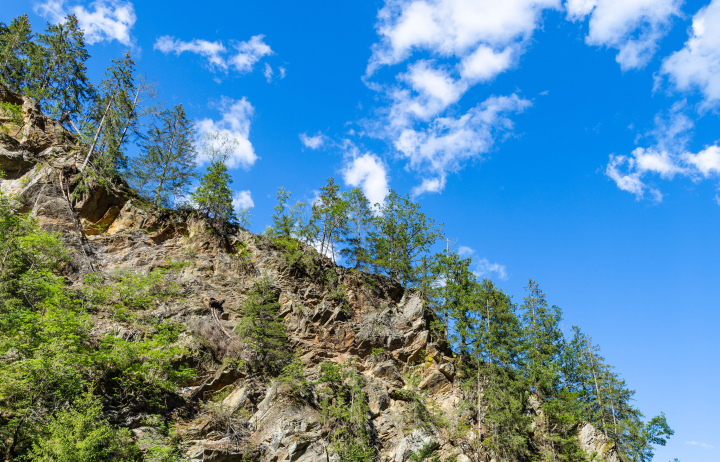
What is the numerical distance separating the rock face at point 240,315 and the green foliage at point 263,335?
0.89 m

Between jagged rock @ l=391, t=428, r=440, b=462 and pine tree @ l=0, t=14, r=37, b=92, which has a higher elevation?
pine tree @ l=0, t=14, r=37, b=92

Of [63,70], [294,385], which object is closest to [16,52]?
[63,70]

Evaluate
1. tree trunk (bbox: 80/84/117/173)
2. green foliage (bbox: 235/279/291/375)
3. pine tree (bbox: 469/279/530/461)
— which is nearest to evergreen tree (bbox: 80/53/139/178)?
tree trunk (bbox: 80/84/117/173)

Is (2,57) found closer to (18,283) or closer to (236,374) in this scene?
(18,283)

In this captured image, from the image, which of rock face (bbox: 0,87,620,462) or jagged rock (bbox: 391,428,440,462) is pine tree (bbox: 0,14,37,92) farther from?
jagged rock (bbox: 391,428,440,462)

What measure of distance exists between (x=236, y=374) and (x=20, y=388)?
9.60 metres

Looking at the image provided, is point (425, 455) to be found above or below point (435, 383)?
below

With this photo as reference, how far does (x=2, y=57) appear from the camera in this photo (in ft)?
104

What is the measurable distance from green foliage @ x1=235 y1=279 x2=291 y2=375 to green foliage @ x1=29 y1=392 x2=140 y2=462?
7.72 m

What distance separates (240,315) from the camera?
24.5 metres

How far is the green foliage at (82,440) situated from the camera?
12.3 metres

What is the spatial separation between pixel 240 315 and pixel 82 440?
461 inches

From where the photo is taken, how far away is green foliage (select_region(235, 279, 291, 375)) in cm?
2208

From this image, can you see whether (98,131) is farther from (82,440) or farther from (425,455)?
(425,455)
